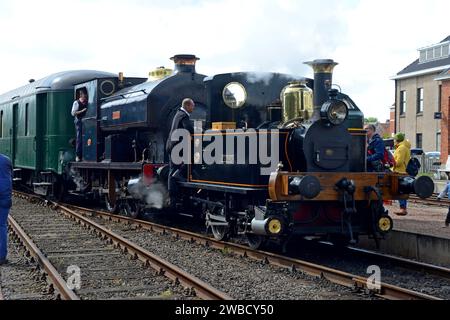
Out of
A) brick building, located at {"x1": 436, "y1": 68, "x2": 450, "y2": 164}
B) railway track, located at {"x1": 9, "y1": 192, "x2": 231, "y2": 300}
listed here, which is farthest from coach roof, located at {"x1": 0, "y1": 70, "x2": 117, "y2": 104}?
brick building, located at {"x1": 436, "y1": 68, "x2": 450, "y2": 164}

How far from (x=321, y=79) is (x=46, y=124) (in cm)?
1034

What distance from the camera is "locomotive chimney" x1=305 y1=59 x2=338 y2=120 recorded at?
27.4 feet

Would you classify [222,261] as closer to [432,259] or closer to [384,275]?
[384,275]

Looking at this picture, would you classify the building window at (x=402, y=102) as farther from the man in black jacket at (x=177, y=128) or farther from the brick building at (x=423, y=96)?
the man in black jacket at (x=177, y=128)

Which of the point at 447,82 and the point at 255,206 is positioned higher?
the point at 447,82

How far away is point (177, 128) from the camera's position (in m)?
10.7

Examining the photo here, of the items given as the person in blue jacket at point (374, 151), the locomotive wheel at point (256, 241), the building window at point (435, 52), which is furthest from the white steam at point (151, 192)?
the building window at point (435, 52)

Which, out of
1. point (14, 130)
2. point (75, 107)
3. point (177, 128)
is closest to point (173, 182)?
point (177, 128)

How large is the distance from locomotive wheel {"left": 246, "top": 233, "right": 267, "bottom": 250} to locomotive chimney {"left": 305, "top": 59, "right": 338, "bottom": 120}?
1.84 meters

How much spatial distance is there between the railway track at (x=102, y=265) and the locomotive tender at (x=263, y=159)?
1.38 meters

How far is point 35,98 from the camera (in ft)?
56.5

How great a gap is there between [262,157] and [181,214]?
17.8ft

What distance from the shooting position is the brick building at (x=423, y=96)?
38.4 meters
